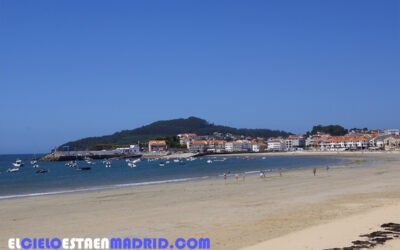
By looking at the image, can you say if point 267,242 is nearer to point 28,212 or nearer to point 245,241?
point 245,241

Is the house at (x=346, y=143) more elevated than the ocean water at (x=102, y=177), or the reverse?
the house at (x=346, y=143)

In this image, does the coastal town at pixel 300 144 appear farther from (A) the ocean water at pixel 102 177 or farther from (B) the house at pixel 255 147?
(A) the ocean water at pixel 102 177

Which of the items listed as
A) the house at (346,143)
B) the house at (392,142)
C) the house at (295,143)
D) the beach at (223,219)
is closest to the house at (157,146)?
the house at (295,143)

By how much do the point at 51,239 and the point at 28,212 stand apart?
25.6ft

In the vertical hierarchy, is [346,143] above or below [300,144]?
below

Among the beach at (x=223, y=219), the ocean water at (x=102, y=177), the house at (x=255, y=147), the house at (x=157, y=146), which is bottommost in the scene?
the ocean water at (x=102, y=177)

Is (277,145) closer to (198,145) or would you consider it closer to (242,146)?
(242,146)

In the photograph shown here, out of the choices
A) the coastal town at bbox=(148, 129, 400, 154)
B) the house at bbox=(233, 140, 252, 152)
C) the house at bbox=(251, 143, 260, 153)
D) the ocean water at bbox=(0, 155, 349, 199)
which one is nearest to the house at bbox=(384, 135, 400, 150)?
the coastal town at bbox=(148, 129, 400, 154)

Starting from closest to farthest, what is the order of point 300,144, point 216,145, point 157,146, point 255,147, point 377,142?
1. point 377,142
2. point 157,146
3. point 300,144
4. point 255,147
5. point 216,145

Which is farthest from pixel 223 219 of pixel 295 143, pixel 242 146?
pixel 295 143

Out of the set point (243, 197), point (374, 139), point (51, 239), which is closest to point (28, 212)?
point (51, 239)

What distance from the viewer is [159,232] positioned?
13.5 metres

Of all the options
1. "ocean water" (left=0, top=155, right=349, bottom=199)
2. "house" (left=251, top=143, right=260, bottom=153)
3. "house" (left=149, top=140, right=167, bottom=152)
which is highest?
"house" (left=149, top=140, right=167, bottom=152)

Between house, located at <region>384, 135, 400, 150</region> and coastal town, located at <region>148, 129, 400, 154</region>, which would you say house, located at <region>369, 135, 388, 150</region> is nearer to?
coastal town, located at <region>148, 129, 400, 154</region>
